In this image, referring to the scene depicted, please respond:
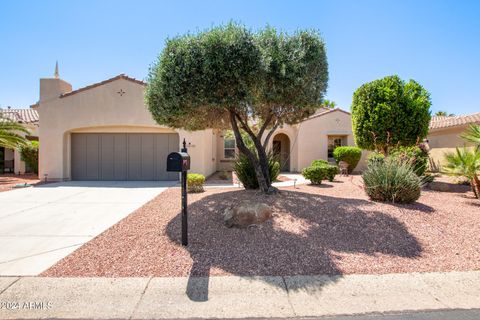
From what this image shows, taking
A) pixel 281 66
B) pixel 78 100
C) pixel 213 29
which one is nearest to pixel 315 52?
pixel 281 66

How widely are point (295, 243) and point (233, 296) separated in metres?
1.75

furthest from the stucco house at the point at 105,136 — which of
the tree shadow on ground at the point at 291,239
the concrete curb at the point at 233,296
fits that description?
the concrete curb at the point at 233,296

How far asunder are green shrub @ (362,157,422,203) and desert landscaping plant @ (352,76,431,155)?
3.82 m

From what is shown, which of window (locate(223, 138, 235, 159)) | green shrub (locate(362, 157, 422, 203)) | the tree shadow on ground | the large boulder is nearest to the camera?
the tree shadow on ground

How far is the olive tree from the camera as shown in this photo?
18.5ft

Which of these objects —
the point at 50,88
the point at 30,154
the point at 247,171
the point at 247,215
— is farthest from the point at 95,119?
the point at 247,215

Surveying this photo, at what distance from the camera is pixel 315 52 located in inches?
250

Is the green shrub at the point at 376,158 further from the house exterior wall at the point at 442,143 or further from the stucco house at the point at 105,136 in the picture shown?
the house exterior wall at the point at 442,143

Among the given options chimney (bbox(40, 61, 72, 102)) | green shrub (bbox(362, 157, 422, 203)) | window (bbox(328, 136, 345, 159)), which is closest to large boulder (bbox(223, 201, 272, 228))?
green shrub (bbox(362, 157, 422, 203))

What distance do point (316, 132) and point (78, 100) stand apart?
14193mm

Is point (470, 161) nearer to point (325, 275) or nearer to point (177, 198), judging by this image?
point (325, 275)

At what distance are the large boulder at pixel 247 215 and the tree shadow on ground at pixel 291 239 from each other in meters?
0.15

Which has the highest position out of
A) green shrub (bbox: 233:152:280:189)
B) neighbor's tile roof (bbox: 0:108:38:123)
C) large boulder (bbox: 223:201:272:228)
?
neighbor's tile roof (bbox: 0:108:38:123)

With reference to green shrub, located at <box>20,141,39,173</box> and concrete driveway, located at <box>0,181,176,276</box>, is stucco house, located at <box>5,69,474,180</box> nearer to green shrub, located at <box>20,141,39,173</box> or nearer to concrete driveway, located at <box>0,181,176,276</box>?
concrete driveway, located at <box>0,181,176,276</box>
